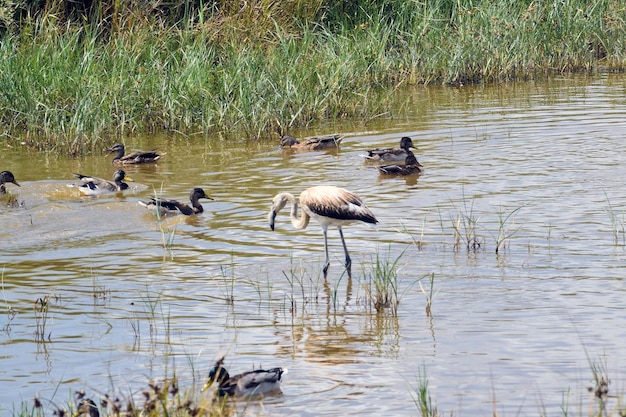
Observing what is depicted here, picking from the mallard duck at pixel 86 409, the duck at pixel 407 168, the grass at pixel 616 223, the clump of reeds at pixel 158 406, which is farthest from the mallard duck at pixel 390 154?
the mallard duck at pixel 86 409

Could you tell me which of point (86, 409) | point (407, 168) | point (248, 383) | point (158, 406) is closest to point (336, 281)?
point (248, 383)

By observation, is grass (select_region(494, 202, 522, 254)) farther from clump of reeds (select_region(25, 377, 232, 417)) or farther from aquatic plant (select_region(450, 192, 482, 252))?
clump of reeds (select_region(25, 377, 232, 417))

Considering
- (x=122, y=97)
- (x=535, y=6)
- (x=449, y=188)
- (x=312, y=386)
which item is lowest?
(x=312, y=386)

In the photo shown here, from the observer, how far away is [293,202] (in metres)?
10.2

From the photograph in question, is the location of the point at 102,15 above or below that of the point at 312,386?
above

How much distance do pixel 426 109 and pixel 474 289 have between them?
10.7 metres

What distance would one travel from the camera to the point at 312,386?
22.4ft

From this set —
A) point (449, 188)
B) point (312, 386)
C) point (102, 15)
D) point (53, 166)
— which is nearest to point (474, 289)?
point (312, 386)

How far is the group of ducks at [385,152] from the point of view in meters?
14.1

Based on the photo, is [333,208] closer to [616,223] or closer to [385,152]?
[616,223]

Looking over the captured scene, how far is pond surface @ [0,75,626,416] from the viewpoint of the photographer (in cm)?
687

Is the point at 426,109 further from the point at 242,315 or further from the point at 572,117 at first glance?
the point at 242,315

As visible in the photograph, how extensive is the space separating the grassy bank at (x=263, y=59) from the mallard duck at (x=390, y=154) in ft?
7.89

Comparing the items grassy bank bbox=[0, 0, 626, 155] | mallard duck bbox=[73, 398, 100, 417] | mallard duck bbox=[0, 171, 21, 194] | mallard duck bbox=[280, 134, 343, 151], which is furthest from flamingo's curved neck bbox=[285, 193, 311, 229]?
grassy bank bbox=[0, 0, 626, 155]
